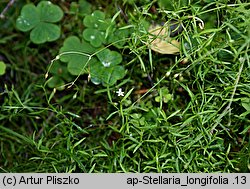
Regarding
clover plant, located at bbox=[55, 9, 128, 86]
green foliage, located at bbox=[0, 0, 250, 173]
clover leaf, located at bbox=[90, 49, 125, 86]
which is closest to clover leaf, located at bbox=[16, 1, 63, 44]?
green foliage, located at bbox=[0, 0, 250, 173]

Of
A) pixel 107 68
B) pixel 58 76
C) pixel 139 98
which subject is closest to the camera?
pixel 139 98

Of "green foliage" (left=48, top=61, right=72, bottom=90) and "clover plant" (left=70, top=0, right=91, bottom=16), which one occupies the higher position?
"clover plant" (left=70, top=0, right=91, bottom=16)

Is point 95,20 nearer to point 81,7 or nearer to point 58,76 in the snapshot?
point 81,7

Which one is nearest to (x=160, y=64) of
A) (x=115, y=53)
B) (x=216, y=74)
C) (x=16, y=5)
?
(x=115, y=53)

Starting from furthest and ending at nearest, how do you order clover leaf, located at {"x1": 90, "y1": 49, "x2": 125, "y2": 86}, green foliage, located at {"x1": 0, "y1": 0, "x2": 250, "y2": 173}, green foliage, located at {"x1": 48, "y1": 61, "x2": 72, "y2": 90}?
1. green foliage, located at {"x1": 48, "y1": 61, "x2": 72, "y2": 90}
2. clover leaf, located at {"x1": 90, "y1": 49, "x2": 125, "y2": 86}
3. green foliage, located at {"x1": 0, "y1": 0, "x2": 250, "y2": 173}

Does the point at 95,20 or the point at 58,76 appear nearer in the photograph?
the point at 95,20

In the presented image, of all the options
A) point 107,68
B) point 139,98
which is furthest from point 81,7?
point 139,98

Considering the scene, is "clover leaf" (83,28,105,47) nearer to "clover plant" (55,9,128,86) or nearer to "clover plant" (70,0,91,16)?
"clover plant" (55,9,128,86)

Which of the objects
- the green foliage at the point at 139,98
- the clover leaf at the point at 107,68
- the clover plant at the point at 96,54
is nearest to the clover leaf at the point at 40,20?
the green foliage at the point at 139,98
